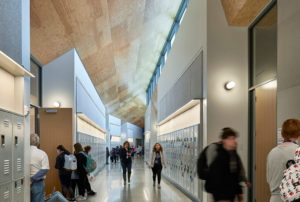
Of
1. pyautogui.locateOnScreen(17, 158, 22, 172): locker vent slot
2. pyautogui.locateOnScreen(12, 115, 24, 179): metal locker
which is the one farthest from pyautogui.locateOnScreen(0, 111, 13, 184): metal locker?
pyautogui.locateOnScreen(17, 158, 22, 172): locker vent slot

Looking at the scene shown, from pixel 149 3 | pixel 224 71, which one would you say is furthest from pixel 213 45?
pixel 149 3

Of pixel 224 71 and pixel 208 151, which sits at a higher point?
pixel 224 71

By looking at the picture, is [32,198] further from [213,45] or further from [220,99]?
[213,45]

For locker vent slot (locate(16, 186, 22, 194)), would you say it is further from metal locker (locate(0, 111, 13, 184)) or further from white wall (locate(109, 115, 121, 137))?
white wall (locate(109, 115, 121, 137))

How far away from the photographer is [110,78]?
17312mm

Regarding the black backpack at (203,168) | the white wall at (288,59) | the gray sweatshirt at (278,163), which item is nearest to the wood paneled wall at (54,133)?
the black backpack at (203,168)

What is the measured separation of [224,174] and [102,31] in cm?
802

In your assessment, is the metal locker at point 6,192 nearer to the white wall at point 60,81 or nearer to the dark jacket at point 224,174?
the dark jacket at point 224,174

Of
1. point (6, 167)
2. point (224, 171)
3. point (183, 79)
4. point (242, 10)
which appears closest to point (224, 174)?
point (224, 171)

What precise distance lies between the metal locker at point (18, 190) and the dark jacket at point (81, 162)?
129 inches

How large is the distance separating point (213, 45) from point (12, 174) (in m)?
4.56

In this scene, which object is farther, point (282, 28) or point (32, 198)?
point (32, 198)

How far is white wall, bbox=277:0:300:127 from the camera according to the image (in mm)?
3996

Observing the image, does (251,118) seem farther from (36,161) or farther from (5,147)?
(5,147)
